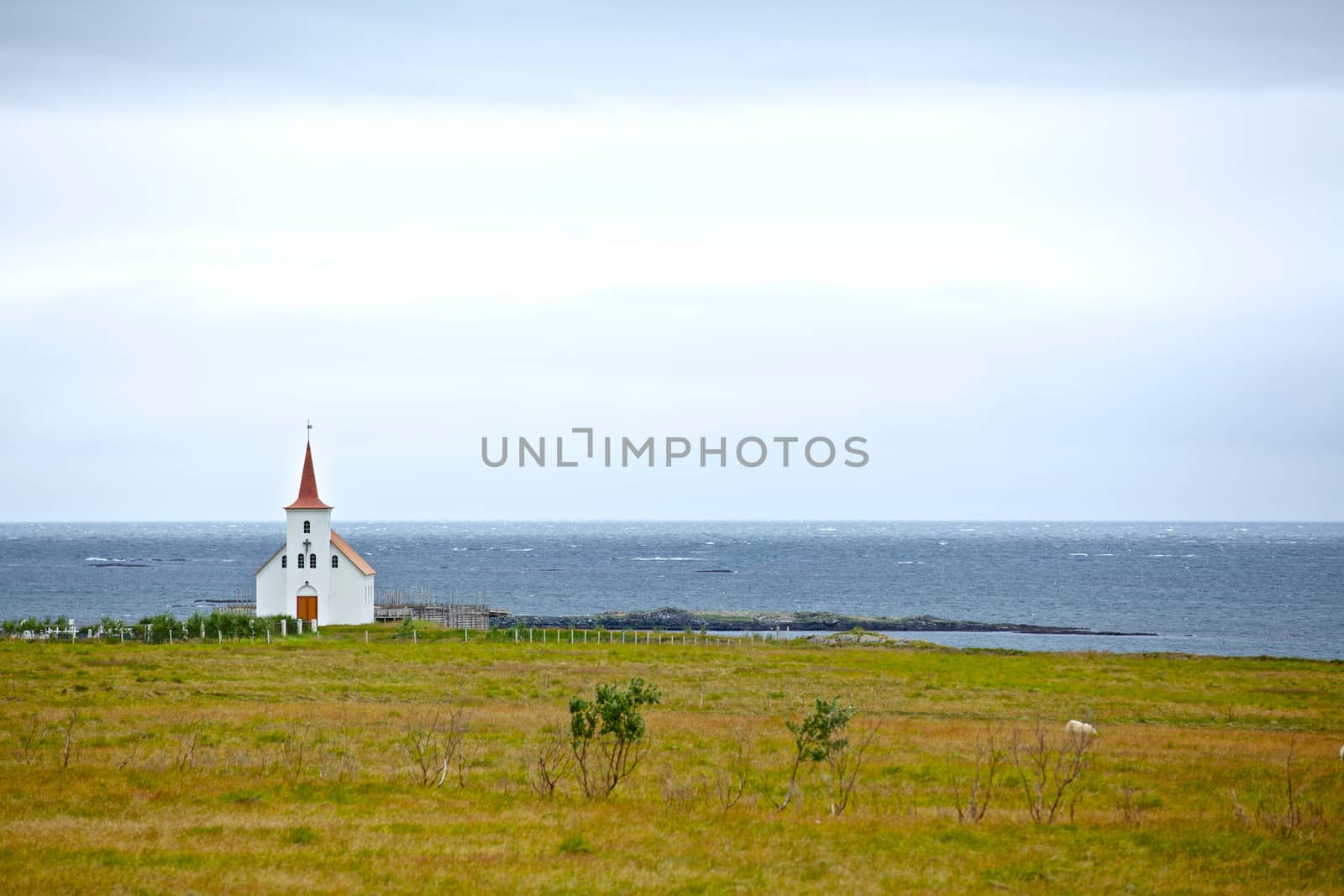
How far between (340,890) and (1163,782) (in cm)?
1635

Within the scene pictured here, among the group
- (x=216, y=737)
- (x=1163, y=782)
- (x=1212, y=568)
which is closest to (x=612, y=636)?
(x=216, y=737)

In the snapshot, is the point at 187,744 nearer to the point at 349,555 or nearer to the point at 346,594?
the point at 346,594

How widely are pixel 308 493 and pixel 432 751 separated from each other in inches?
1727

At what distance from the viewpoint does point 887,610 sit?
364ft

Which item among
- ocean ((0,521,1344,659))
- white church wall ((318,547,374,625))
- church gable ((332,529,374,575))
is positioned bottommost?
ocean ((0,521,1344,659))

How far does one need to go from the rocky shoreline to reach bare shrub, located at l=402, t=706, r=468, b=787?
59.5 m

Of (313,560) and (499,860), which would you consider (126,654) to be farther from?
(499,860)

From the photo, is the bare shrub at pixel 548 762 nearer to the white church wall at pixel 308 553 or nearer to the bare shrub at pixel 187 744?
the bare shrub at pixel 187 744

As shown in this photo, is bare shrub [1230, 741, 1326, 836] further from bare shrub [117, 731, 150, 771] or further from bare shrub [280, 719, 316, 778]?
bare shrub [117, 731, 150, 771]

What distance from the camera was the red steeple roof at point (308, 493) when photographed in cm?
6438

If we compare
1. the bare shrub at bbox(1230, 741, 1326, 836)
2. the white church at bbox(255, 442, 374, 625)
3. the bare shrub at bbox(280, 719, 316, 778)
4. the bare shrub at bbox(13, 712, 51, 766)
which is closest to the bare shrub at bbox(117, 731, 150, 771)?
the bare shrub at bbox(13, 712, 51, 766)

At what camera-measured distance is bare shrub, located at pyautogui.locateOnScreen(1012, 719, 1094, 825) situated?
62.5 ft

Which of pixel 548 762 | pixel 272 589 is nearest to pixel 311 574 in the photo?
pixel 272 589

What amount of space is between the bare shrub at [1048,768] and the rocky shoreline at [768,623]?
6081 cm
